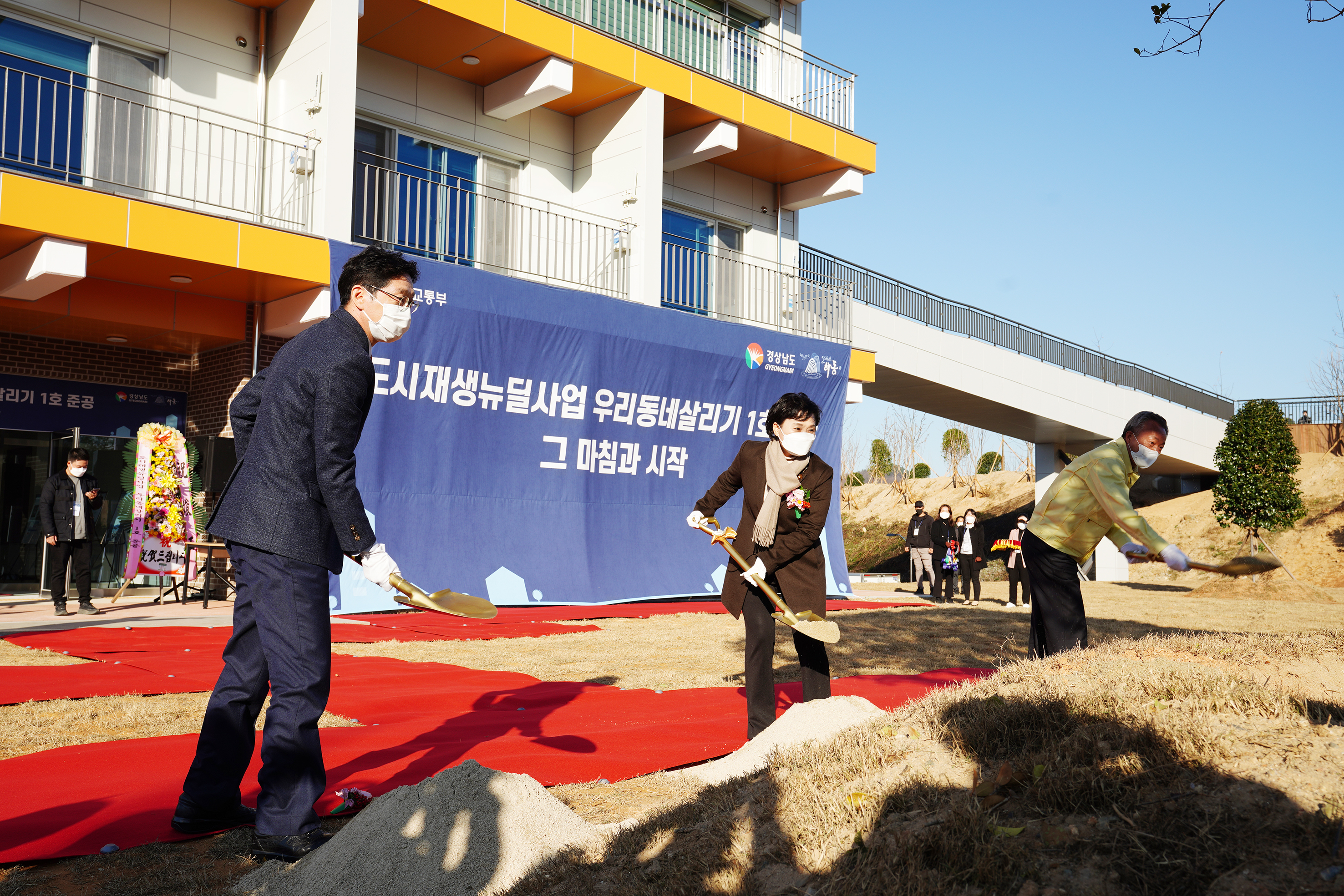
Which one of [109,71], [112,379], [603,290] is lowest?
[112,379]

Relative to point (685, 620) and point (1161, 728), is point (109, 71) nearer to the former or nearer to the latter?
point (685, 620)

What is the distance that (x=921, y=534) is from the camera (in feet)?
56.1

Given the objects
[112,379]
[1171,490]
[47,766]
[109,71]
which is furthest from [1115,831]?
[1171,490]

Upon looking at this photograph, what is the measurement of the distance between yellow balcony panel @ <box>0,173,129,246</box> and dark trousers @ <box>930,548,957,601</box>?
11976 mm

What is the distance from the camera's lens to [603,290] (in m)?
13.6

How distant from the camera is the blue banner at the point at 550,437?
34.7 feet

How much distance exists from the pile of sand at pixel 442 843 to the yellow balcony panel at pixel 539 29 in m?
10.9

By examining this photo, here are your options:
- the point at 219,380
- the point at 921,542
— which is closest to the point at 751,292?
the point at 921,542

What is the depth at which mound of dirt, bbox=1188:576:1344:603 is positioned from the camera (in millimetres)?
17281

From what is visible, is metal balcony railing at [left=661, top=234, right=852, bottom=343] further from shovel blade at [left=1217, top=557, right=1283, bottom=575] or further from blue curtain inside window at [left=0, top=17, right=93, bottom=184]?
shovel blade at [left=1217, top=557, right=1283, bottom=575]

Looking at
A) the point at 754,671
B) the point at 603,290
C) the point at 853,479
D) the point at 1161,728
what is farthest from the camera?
the point at 853,479

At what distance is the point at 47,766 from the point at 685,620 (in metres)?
7.92

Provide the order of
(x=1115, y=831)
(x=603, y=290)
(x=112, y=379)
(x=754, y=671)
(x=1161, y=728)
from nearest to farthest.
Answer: (x=1115, y=831) < (x=1161, y=728) < (x=754, y=671) < (x=112, y=379) < (x=603, y=290)

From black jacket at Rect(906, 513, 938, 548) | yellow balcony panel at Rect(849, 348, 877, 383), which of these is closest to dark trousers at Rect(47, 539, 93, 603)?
yellow balcony panel at Rect(849, 348, 877, 383)
